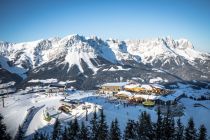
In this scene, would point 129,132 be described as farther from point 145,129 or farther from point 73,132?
point 73,132

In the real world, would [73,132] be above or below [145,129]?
below

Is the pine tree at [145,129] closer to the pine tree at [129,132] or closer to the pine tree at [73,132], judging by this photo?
the pine tree at [129,132]

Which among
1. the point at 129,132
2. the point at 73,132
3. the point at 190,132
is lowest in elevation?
the point at 129,132

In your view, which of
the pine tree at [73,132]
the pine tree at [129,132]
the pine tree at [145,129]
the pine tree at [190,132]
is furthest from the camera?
Result: the pine tree at [129,132]

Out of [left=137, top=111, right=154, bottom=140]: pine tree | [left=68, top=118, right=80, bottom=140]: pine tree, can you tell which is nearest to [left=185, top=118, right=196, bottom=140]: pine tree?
[left=137, top=111, right=154, bottom=140]: pine tree

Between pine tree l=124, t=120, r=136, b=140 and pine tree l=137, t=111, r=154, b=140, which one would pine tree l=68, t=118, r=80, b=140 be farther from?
pine tree l=137, t=111, r=154, b=140

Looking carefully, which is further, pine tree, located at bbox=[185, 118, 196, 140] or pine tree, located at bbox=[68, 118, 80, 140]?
pine tree, located at bbox=[68, 118, 80, 140]

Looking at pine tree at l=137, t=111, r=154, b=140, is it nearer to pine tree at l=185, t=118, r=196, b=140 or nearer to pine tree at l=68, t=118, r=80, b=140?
pine tree at l=185, t=118, r=196, b=140

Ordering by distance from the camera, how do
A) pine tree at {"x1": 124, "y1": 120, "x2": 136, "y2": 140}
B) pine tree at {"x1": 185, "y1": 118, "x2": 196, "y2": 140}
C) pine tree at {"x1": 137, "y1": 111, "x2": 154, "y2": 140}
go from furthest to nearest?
pine tree at {"x1": 124, "y1": 120, "x2": 136, "y2": 140}
pine tree at {"x1": 137, "y1": 111, "x2": 154, "y2": 140}
pine tree at {"x1": 185, "y1": 118, "x2": 196, "y2": 140}

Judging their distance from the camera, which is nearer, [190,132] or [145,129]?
[190,132]

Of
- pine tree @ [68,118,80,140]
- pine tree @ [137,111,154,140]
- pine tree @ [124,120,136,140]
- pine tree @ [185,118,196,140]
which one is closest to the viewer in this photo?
pine tree @ [185,118,196,140]

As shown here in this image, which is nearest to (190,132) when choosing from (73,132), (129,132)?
(129,132)

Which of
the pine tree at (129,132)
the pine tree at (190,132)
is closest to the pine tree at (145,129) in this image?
the pine tree at (129,132)
